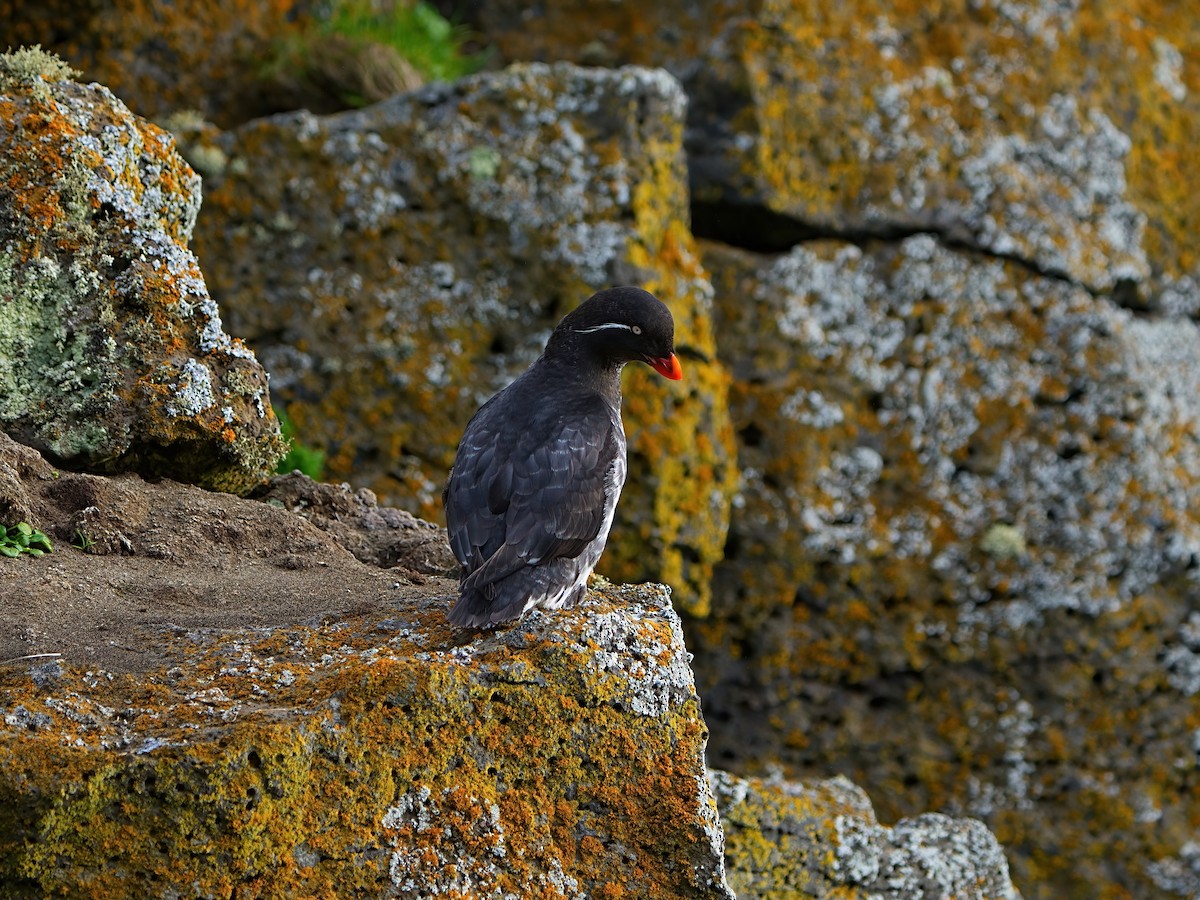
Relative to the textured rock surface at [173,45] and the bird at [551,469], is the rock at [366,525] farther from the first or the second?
the textured rock surface at [173,45]

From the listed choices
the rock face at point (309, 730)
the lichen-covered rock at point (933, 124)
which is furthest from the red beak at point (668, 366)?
the lichen-covered rock at point (933, 124)

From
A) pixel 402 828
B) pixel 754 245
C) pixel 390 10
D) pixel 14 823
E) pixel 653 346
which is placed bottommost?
pixel 14 823

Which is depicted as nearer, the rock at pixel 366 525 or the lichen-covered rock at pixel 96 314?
the lichen-covered rock at pixel 96 314

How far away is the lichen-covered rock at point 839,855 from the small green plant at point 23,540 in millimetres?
2984

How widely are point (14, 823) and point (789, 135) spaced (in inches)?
270

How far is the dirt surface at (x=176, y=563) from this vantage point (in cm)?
423

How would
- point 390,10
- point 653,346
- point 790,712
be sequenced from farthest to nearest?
point 390,10 < point 790,712 < point 653,346

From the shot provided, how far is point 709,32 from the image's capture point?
9.06 meters

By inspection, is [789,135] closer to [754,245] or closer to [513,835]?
[754,245]

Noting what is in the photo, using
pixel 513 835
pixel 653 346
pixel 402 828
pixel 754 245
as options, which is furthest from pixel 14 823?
pixel 754 245

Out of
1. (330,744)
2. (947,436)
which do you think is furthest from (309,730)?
(947,436)

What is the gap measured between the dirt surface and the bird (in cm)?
40

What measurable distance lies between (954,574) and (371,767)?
5401mm

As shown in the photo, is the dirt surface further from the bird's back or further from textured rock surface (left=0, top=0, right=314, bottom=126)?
textured rock surface (left=0, top=0, right=314, bottom=126)
